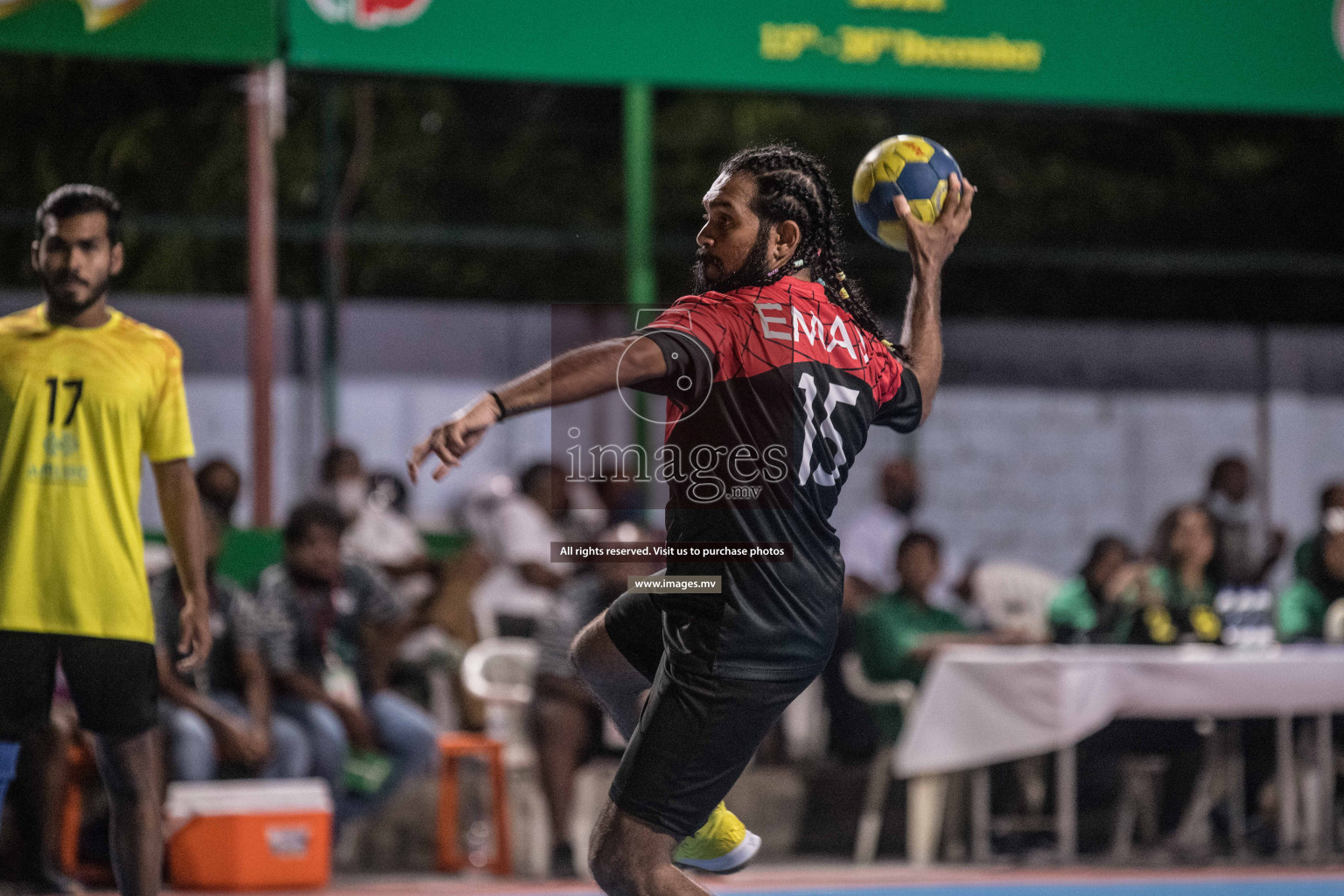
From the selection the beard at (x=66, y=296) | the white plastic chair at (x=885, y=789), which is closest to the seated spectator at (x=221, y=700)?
the white plastic chair at (x=885, y=789)

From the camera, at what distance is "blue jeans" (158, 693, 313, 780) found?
7.79 m

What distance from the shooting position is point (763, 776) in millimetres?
8906

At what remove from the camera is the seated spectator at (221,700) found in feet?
25.6

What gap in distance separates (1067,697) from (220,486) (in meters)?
3.98

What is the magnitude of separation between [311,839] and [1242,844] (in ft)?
14.5

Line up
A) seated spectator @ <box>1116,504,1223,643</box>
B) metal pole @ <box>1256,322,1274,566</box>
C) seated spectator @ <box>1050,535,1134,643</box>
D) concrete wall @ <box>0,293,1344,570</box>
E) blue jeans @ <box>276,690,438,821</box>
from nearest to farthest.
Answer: blue jeans @ <box>276,690,438,821</box>, seated spectator @ <box>1116,504,1223,643</box>, seated spectator @ <box>1050,535,1134,643</box>, concrete wall @ <box>0,293,1344,570</box>, metal pole @ <box>1256,322,1274,566</box>

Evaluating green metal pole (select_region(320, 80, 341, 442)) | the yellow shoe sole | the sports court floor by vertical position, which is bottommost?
the sports court floor

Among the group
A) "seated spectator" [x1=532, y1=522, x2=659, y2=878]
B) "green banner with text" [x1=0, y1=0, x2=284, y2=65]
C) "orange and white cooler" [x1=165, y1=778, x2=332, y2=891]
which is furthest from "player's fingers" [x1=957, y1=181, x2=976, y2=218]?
"green banner with text" [x1=0, y1=0, x2=284, y2=65]

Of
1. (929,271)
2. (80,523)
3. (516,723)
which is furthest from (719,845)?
(516,723)

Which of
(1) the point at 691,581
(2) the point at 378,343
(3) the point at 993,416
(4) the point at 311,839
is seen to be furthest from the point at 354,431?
(1) the point at 691,581

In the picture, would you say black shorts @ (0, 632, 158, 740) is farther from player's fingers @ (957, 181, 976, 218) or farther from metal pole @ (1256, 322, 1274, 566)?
metal pole @ (1256, 322, 1274, 566)

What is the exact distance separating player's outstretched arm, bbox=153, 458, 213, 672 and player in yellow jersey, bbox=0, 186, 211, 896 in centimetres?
11

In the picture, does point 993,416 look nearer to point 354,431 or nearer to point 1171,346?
point 1171,346

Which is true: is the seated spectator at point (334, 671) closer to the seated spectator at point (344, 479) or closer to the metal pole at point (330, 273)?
the seated spectator at point (344, 479)
